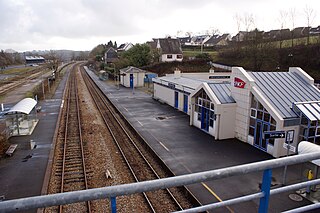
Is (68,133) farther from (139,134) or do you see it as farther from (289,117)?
(289,117)

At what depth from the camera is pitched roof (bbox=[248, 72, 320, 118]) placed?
15709 millimetres

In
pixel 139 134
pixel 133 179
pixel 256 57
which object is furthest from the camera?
pixel 256 57

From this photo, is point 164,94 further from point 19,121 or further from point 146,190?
point 146,190

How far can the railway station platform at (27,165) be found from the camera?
11005 millimetres

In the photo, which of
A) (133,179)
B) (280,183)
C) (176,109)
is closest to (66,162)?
(133,179)

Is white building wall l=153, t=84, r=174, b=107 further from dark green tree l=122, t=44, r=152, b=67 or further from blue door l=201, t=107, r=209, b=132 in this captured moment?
dark green tree l=122, t=44, r=152, b=67

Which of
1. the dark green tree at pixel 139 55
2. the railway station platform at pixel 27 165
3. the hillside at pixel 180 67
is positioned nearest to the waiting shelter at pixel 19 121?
the railway station platform at pixel 27 165

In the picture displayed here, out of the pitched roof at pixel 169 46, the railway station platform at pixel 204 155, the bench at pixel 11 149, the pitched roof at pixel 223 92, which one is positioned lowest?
the railway station platform at pixel 204 155

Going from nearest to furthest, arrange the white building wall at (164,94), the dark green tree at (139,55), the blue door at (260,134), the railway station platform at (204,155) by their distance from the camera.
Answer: the railway station platform at (204,155) → the blue door at (260,134) → the white building wall at (164,94) → the dark green tree at (139,55)

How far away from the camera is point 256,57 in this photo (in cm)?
4959

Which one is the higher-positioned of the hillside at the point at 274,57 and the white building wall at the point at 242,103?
the hillside at the point at 274,57

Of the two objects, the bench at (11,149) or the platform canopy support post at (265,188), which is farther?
the bench at (11,149)

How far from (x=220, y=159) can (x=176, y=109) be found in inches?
542

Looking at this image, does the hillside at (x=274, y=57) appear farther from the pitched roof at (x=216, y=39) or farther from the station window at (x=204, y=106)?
the pitched roof at (x=216, y=39)
